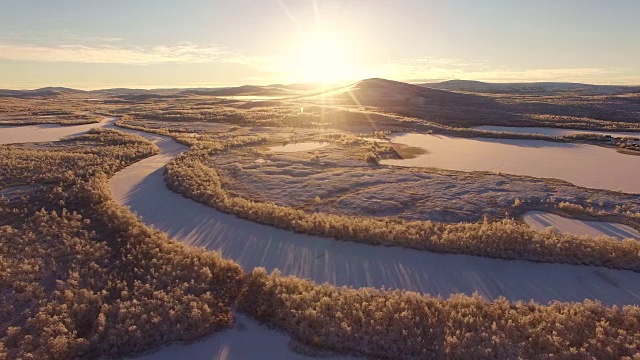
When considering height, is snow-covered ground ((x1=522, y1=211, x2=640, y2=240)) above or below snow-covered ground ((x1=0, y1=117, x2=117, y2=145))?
below

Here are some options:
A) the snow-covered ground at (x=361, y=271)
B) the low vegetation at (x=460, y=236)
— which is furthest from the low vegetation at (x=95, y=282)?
the low vegetation at (x=460, y=236)

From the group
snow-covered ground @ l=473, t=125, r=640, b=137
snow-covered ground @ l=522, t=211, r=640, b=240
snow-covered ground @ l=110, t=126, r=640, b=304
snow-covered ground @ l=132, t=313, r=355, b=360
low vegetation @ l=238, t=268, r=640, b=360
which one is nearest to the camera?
low vegetation @ l=238, t=268, r=640, b=360

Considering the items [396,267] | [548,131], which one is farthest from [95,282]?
[548,131]

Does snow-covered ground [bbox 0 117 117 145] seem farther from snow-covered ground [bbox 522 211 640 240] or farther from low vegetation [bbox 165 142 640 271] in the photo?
snow-covered ground [bbox 522 211 640 240]

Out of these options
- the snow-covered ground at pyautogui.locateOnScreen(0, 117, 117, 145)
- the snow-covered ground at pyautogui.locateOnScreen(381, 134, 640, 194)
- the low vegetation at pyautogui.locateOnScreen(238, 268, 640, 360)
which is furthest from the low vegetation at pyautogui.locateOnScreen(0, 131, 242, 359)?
the snow-covered ground at pyautogui.locateOnScreen(0, 117, 117, 145)

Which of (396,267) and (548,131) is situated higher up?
(548,131)

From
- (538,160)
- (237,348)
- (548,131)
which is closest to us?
(237,348)

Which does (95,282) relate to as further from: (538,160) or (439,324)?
(538,160)
